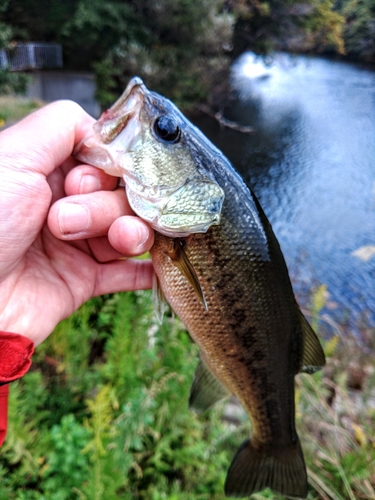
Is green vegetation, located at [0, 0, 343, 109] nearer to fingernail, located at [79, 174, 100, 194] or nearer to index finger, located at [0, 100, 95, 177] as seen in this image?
index finger, located at [0, 100, 95, 177]

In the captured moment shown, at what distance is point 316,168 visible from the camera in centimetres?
1088

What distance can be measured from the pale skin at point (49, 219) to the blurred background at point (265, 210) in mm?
576

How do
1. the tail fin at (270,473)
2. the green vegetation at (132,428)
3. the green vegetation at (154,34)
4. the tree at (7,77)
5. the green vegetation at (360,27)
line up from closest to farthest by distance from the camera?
the tail fin at (270,473), the green vegetation at (132,428), the tree at (7,77), the green vegetation at (154,34), the green vegetation at (360,27)

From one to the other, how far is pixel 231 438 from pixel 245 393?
3.99 feet

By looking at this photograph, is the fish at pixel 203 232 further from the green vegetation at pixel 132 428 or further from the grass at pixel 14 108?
the grass at pixel 14 108

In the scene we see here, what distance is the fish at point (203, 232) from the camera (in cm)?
141

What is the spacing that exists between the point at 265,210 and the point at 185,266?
7.28 meters

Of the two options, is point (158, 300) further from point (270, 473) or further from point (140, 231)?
point (270, 473)

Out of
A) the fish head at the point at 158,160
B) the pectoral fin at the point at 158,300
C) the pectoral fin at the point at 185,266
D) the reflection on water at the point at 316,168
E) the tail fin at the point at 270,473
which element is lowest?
the reflection on water at the point at 316,168

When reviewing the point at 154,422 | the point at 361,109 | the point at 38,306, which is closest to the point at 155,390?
the point at 154,422

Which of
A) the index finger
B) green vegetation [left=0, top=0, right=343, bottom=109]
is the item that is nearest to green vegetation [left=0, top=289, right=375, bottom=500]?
the index finger

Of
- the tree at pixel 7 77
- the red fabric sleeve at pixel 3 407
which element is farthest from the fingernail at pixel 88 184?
the tree at pixel 7 77

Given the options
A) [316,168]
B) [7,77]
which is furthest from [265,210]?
[7,77]

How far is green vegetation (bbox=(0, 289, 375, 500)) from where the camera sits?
1908mm
